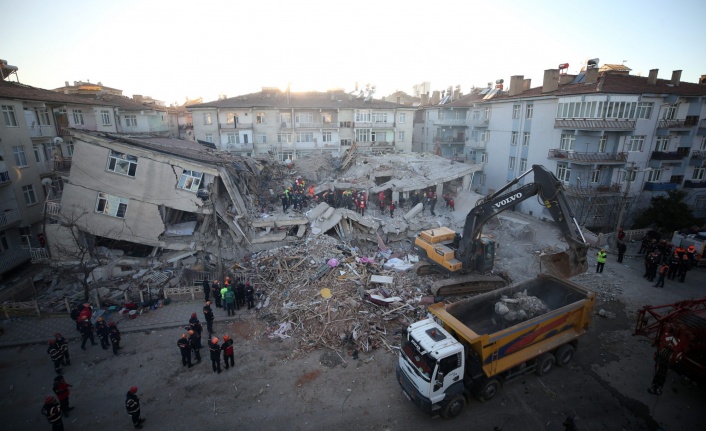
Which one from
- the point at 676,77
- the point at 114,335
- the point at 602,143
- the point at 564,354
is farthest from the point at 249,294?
the point at 676,77

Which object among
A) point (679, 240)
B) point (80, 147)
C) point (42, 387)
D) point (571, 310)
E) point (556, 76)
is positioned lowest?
point (42, 387)

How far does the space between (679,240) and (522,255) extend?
31.7 feet

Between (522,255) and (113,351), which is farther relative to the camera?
(522,255)

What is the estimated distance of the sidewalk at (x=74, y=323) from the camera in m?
13.6

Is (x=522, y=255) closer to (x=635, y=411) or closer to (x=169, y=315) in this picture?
(x=635, y=411)

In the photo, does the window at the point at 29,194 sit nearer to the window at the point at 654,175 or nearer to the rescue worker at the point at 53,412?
the rescue worker at the point at 53,412

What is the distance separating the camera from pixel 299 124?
39.0 metres

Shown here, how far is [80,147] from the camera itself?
18234mm

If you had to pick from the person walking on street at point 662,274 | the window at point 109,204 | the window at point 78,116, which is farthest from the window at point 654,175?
the window at point 78,116

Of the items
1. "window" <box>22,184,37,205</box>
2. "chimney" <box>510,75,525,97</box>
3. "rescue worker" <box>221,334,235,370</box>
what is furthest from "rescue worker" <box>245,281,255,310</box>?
"chimney" <box>510,75,525,97</box>

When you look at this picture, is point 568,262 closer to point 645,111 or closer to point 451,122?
point 645,111

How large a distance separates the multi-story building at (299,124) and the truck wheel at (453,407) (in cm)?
3408

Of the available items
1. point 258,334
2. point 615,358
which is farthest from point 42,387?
point 615,358

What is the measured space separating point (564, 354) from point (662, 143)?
2727cm
